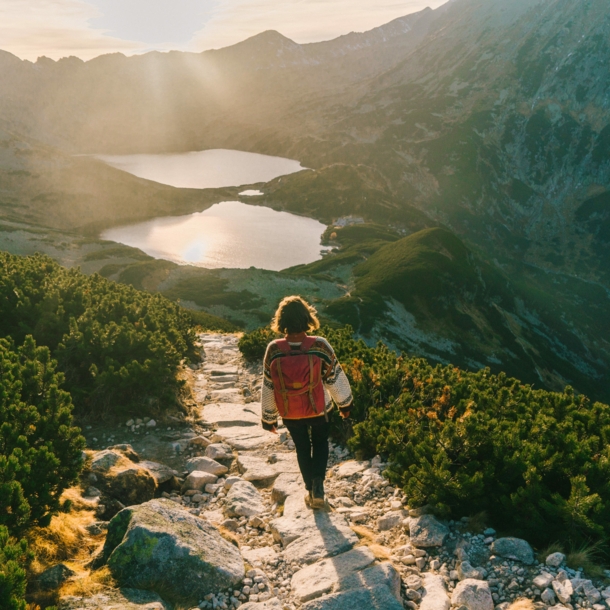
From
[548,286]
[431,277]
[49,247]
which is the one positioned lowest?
[548,286]

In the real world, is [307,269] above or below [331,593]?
below

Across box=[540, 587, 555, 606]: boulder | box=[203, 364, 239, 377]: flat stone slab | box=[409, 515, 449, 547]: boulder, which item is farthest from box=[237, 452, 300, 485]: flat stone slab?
box=[203, 364, 239, 377]: flat stone slab

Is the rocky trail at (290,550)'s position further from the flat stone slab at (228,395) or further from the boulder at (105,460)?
the flat stone slab at (228,395)

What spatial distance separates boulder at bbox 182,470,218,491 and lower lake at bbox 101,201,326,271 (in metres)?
98.8

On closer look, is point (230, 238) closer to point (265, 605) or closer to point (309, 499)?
point (309, 499)

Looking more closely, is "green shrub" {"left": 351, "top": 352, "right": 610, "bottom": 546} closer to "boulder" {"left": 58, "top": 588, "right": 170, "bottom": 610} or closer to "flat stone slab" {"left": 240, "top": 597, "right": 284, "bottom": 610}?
"flat stone slab" {"left": 240, "top": 597, "right": 284, "bottom": 610}

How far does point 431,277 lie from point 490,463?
8776 centimetres

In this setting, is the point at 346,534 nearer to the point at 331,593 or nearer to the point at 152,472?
the point at 331,593

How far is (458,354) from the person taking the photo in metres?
76.8

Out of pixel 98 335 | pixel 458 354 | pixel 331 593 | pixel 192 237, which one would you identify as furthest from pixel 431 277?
pixel 331 593

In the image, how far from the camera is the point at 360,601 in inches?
219

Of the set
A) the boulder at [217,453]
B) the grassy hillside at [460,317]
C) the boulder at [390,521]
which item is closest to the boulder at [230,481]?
the boulder at [217,453]

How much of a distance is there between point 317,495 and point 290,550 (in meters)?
1.04

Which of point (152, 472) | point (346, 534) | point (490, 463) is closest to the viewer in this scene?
point (346, 534)
